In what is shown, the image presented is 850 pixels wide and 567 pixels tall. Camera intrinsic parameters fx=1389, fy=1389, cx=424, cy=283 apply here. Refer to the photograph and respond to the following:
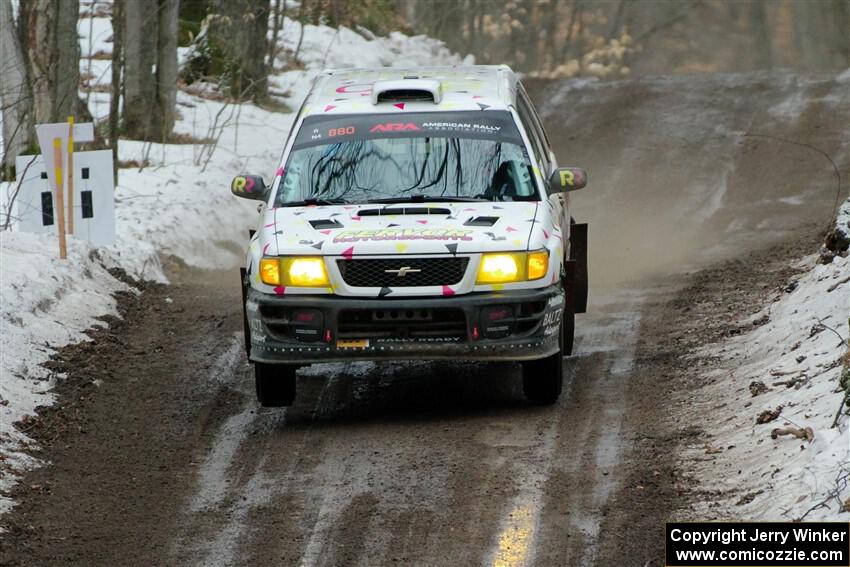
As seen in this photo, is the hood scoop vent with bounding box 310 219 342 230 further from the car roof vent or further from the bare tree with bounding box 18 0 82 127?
the bare tree with bounding box 18 0 82 127

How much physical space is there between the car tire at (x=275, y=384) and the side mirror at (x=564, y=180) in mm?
2127

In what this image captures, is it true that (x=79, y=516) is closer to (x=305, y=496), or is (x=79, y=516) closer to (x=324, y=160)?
(x=305, y=496)

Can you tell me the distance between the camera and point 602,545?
6543 mm

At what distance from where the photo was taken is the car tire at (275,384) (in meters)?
8.91

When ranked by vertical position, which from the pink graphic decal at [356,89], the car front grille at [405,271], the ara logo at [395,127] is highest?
the pink graphic decal at [356,89]

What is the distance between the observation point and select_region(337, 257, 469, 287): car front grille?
8.32 metres

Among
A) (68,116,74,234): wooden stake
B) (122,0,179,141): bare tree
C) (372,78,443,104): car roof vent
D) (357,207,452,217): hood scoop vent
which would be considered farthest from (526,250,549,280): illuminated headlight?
(122,0,179,141): bare tree

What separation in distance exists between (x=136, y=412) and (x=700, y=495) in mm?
4061

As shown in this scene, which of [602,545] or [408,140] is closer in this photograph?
[602,545]

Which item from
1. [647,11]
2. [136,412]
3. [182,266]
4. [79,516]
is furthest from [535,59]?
[79,516]

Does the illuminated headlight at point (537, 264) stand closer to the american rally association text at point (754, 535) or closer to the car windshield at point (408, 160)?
the car windshield at point (408, 160)

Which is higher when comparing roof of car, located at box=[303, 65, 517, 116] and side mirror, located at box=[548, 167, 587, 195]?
roof of car, located at box=[303, 65, 517, 116]

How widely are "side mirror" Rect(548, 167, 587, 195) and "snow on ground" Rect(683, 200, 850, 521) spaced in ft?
5.18

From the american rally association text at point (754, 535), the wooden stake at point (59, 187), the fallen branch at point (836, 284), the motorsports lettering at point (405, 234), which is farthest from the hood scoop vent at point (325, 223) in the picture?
the wooden stake at point (59, 187)
